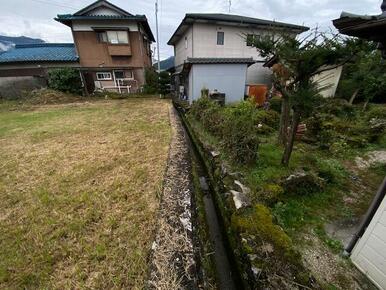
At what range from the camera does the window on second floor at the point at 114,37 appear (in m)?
15.5

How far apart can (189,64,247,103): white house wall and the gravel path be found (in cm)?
838

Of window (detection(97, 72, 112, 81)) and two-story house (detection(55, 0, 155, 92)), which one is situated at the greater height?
two-story house (detection(55, 0, 155, 92))

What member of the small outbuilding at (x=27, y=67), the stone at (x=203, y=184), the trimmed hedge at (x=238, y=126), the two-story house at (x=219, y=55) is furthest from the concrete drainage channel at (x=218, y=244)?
the small outbuilding at (x=27, y=67)

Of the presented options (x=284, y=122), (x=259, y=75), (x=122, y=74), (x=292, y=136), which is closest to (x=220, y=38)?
(x=259, y=75)

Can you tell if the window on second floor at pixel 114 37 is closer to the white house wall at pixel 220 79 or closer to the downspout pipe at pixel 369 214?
the white house wall at pixel 220 79

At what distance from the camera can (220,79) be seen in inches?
466

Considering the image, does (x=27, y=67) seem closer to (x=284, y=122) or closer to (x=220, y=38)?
(x=220, y=38)

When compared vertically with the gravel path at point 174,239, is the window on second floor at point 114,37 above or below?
above

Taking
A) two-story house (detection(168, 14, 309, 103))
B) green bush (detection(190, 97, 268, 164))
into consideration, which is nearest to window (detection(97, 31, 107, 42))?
two-story house (detection(168, 14, 309, 103))

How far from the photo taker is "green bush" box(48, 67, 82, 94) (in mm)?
14475

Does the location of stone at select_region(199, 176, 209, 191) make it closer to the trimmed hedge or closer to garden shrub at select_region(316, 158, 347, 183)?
the trimmed hedge

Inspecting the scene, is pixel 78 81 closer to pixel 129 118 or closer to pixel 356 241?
pixel 129 118

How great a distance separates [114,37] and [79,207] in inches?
650

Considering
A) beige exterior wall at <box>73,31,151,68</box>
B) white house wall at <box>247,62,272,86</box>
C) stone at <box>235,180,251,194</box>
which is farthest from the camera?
white house wall at <box>247,62,272,86</box>
